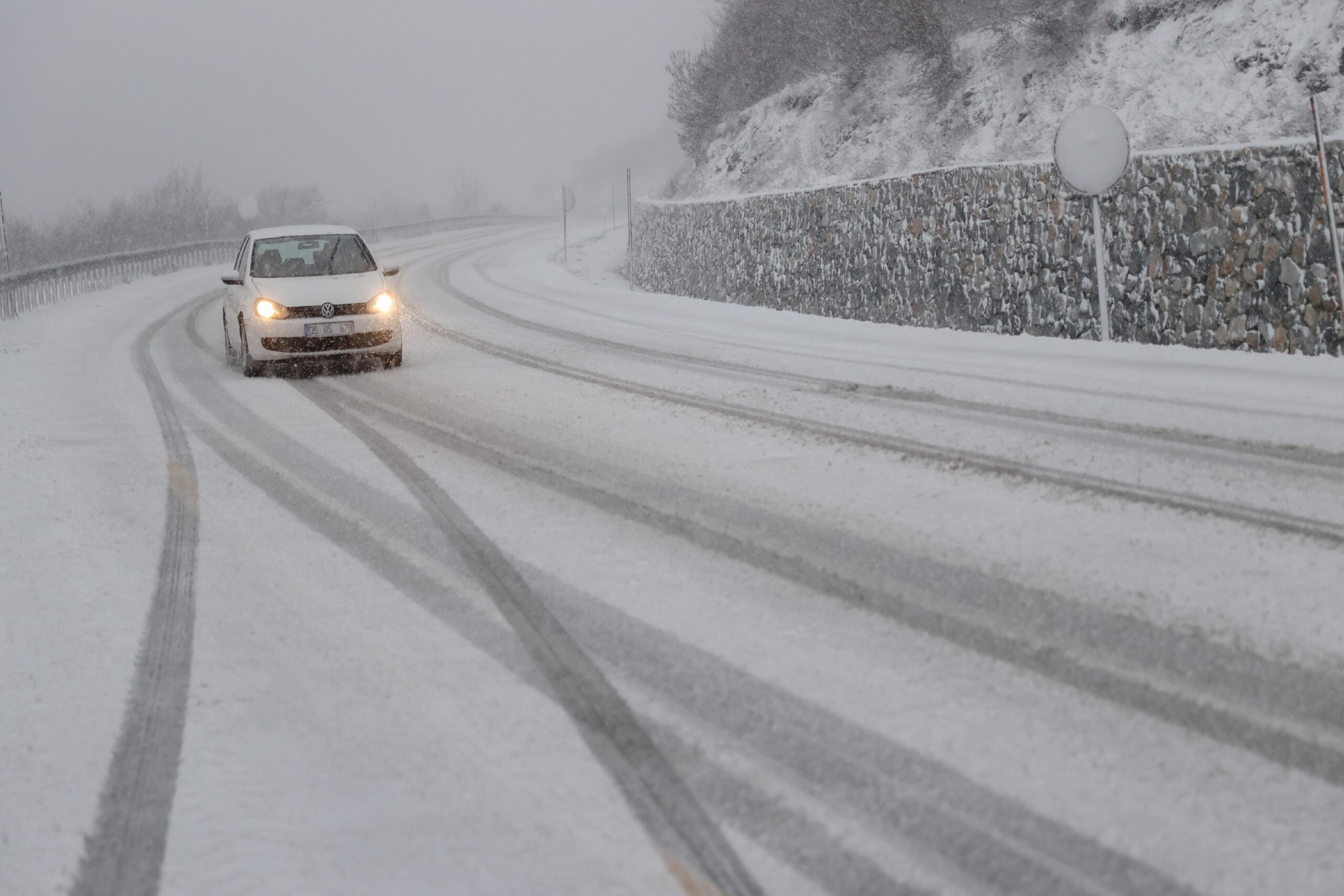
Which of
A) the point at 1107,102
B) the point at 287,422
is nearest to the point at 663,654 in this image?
the point at 287,422

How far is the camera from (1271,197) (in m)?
11.0

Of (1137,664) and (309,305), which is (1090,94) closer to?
(309,305)

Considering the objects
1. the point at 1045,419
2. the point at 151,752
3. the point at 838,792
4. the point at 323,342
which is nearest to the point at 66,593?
the point at 151,752

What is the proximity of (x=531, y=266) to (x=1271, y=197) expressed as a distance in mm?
23432

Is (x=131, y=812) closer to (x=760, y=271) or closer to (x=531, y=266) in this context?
(x=760, y=271)

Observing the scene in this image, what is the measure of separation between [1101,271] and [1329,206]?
8.14ft

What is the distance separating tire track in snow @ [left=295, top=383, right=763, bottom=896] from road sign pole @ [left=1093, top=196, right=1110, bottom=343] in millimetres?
8748

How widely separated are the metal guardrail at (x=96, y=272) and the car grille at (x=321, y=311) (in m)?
14.2

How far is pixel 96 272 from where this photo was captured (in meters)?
30.3

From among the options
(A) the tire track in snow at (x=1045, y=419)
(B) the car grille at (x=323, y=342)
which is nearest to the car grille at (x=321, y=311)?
(B) the car grille at (x=323, y=342)

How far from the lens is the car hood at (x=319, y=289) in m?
12.5

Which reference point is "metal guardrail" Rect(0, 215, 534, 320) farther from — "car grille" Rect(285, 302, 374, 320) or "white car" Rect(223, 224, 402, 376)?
"car grille" Rect(285, 302, 374, 320)

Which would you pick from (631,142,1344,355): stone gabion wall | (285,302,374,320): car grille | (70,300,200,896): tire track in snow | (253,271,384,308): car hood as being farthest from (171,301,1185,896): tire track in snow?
(631,142,1344,355): stone gabion wall

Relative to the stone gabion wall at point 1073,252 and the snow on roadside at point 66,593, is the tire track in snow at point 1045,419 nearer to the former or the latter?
the stone gabion wall at point 1073,252
